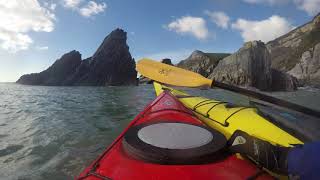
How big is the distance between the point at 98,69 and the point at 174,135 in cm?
10068

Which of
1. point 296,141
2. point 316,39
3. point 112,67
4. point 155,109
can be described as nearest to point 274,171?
point 296,141

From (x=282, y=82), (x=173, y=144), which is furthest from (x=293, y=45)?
(x=173, y=144)

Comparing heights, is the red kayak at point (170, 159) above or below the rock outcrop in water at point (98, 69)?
below

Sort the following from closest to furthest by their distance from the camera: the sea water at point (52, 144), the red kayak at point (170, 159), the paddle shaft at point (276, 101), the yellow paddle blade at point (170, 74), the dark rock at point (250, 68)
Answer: the red kayak at point (170, 159) < the paddle shaft at point (276, 101) < the sea water at point (52, 144) < the yellow paddle blade at point (170, 74) < the dark rock at point (250, 68)

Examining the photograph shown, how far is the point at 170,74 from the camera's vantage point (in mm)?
5883

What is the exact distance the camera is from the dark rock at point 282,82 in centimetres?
5631

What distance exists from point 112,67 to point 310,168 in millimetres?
103398

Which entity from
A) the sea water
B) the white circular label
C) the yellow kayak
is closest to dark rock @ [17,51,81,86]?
the sea water

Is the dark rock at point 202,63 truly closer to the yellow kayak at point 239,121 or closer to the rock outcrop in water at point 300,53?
the rock outcrop in water at point 300,53

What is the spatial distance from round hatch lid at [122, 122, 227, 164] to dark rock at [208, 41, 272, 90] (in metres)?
55.5

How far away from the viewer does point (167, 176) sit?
8.07ft

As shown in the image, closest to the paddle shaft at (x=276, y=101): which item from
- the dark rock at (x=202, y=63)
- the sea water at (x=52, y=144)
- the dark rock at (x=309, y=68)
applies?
the sea water at (x=52, y=144)

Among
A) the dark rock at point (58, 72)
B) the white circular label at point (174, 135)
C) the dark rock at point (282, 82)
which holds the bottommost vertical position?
the dark rock at point (282, 82)

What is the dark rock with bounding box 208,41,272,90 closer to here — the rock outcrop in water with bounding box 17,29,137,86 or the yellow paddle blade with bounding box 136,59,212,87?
the rock outcrop in water with bounding box 17,29,137,86
